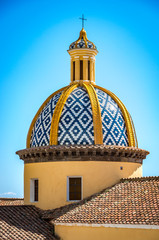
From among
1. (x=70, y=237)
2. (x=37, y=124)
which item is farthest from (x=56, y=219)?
(x=37, y=124)

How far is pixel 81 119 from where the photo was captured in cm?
1725

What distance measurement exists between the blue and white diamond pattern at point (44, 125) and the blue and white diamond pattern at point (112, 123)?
1928mm

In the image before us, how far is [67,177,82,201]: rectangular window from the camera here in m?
Answer: 16.8

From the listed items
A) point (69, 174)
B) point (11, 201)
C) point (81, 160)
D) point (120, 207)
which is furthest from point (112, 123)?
point (11, 201)

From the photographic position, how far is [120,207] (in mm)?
14258

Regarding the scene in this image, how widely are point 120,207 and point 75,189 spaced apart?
2938 mm

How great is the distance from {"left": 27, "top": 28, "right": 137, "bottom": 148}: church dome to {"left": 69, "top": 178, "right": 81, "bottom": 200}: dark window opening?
1449 millimetres

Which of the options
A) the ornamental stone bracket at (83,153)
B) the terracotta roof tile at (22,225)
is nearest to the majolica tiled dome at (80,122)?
the ornamental stone bracket at (83,153)

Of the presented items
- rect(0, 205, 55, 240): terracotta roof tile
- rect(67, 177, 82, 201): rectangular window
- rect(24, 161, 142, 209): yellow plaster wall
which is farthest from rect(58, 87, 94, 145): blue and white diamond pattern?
rect(0, 205, 55, 240): terracotta roof tile

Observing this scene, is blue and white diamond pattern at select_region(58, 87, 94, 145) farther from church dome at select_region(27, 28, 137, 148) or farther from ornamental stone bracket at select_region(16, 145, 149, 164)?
ornamental stone bracket at select_region(16, 145, 149, 164)

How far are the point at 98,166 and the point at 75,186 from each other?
3.73 ft

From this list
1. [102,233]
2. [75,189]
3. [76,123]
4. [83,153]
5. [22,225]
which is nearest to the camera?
[102,233]

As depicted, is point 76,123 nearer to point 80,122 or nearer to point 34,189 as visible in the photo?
point 80,122

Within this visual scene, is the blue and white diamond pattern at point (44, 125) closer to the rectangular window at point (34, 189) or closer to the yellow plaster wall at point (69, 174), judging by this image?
the yellow plaster wall at point (69, 174)
